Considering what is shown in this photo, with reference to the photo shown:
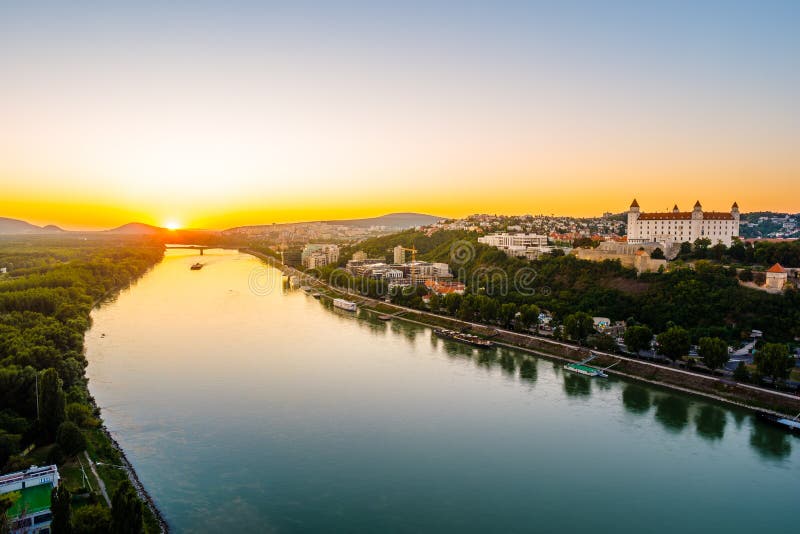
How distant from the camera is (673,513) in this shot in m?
4.72

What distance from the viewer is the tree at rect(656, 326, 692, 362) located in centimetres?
830

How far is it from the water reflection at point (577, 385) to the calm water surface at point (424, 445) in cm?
3

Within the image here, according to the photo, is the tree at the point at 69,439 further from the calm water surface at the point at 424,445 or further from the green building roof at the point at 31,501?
the green building roof at the point at 31,501

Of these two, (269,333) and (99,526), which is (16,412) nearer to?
(99,526)

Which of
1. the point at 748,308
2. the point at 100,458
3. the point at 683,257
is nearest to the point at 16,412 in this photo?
the point at 100,458

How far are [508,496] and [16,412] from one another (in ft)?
16.5

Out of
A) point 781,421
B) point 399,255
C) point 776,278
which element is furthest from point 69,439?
point 399,255

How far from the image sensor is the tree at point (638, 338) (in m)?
8.77

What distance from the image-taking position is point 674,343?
8.32 meters

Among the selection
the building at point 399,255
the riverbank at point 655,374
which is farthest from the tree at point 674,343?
the building at point 399,255

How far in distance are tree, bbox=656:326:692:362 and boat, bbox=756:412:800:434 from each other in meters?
1.64

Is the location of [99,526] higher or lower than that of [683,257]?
lower

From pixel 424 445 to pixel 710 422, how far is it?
3.73 m

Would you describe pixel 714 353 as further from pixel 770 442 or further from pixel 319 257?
pixel 319 257
